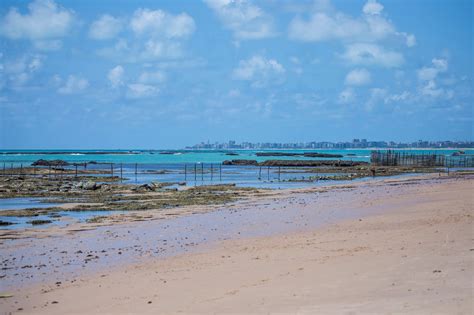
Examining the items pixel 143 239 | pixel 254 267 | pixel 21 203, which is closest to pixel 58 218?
pixel 143 239

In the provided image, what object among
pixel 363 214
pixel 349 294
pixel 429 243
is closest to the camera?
pixel 349 294

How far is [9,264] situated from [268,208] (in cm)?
A: 1464

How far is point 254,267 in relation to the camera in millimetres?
11250

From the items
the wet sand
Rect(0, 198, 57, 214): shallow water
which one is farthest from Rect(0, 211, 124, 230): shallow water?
Rect(0, 198, 57, 214): shallow water

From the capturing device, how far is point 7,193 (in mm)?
36406

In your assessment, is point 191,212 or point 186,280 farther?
point 191,212

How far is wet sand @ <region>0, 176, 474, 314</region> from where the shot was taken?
27.2 ft

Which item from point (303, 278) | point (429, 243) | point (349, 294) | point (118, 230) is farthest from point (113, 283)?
point (118, 230)

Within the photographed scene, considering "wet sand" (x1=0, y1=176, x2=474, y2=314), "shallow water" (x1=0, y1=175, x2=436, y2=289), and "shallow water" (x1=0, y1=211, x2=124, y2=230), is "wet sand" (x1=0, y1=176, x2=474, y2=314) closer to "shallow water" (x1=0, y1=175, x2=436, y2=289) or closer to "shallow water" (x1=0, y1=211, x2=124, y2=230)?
"shallow water" (x1=0, y1=175, x2=436, y2=289)

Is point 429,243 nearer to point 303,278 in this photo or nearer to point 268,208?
point 303,278

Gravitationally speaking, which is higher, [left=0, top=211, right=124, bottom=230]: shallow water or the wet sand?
the wet sand

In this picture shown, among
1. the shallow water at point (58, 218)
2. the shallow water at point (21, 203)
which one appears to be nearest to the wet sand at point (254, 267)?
the shallow water at point (58, 218)

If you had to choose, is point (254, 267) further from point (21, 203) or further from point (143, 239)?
point (21, 203)

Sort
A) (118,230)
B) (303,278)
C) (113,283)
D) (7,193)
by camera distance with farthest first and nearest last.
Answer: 1. (7,193)
2. (118,230)
3. (113,283)
4. (303,278)
